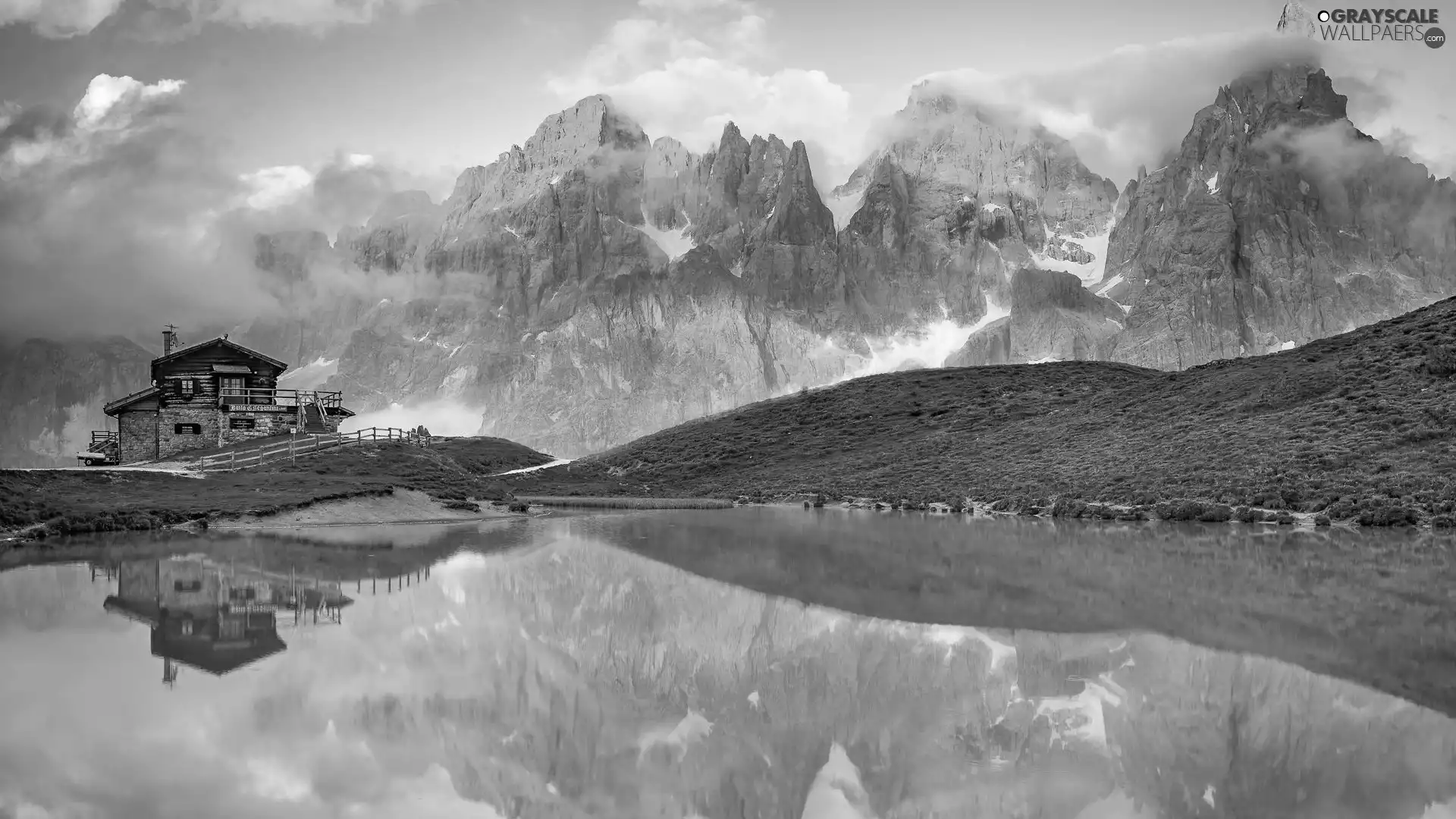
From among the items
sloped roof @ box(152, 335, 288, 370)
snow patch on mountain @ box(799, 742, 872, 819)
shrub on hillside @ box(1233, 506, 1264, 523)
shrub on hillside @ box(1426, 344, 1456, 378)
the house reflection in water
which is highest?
sloped roof @ box(152, 335, 288, 370)

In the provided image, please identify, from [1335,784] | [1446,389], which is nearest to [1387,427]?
[1446,389]

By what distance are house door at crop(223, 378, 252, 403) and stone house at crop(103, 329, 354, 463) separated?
0.15 feet

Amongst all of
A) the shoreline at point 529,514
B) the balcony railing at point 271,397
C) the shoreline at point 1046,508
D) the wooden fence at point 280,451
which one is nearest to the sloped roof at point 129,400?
the balcony railing at point 271,397

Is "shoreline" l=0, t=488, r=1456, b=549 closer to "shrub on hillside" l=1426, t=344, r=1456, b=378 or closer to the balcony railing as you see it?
"shrub on hillside" l=1426, t=344, r=1456, b=378

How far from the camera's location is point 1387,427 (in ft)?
118

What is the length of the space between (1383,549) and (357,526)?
94.5 feet

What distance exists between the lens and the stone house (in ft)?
201

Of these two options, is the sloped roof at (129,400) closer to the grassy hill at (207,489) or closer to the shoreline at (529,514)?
the grassy hill at (207,489)

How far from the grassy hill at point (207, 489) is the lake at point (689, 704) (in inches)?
536

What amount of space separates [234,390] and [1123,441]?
171 ft

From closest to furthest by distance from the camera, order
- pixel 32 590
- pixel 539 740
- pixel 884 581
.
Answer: pixel 539 740 < pixel 32 590 < pixel 884 581

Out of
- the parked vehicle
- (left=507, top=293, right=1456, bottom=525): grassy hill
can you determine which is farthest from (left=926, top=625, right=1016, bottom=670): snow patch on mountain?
the parked vehicle

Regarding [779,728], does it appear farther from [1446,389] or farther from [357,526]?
[1446,389]

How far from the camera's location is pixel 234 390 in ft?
210
